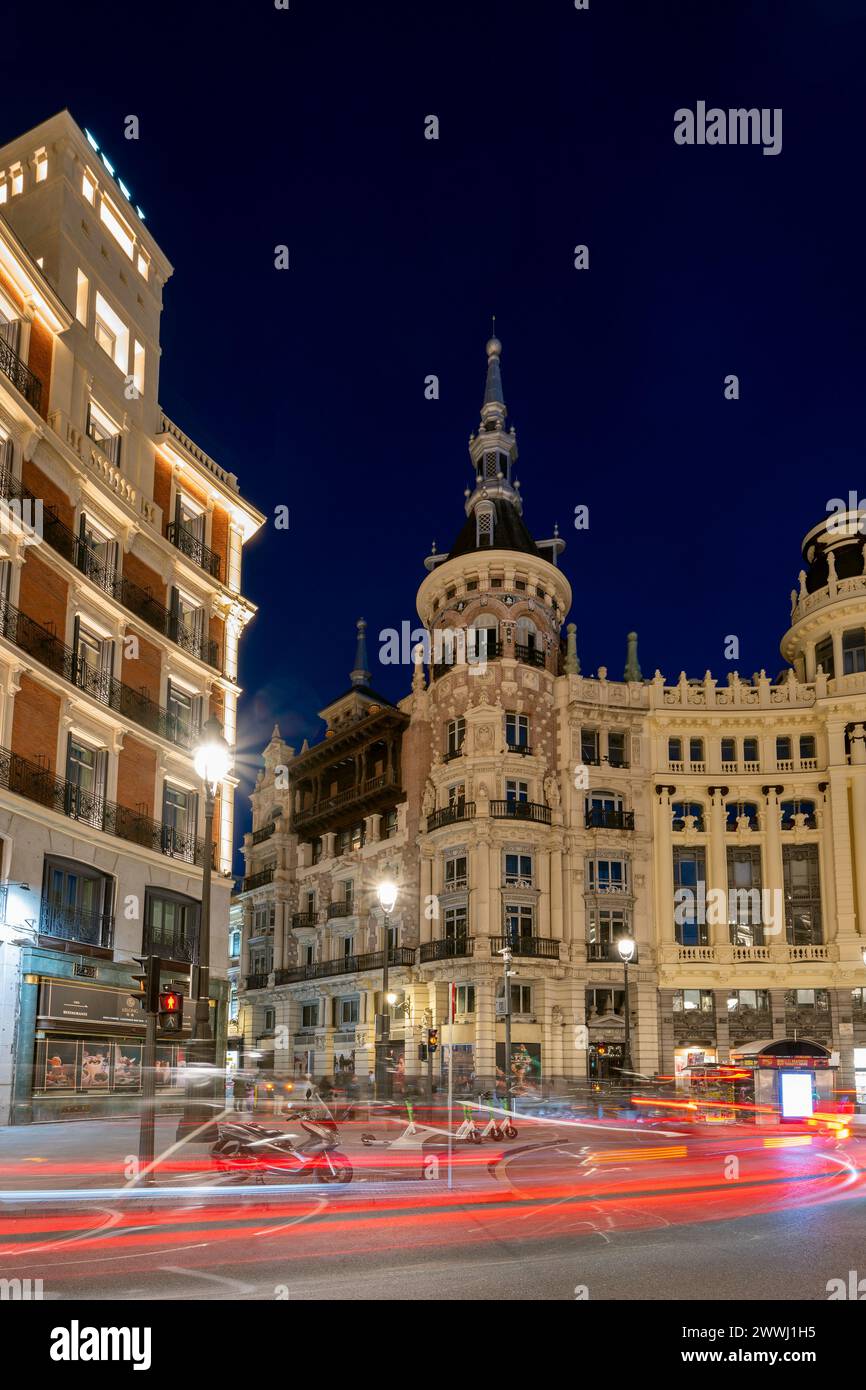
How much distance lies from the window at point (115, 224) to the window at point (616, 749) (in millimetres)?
31731

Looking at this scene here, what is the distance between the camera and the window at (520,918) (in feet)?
Result: 171

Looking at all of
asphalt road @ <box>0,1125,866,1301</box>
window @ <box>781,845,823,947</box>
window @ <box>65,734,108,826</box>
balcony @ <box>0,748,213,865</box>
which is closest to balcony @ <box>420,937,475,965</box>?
window @ <box>781,845,823,947</box>

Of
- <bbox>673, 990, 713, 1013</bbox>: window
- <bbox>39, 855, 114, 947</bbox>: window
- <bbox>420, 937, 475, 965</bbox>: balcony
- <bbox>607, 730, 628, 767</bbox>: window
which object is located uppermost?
<bbox>607, 730, 628, 767</bbox>: window

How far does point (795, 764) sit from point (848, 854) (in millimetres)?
4825

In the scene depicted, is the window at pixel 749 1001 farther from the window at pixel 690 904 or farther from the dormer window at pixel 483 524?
the dormer window at pixel 483 524

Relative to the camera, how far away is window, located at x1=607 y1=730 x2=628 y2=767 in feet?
185

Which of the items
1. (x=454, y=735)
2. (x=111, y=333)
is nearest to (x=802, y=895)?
(x=454, y=735)

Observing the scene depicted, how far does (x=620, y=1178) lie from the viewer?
59.1 feet

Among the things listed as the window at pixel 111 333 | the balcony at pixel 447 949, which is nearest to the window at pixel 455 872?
the balcony at pixel 447 949

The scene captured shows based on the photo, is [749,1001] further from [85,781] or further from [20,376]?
[20,376]

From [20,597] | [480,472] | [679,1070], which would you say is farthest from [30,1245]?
[480,472]

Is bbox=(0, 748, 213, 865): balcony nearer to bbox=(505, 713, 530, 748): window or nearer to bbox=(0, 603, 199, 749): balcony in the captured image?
bbox=(0, 603, 199, 749): balcony

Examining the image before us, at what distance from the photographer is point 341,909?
2437 inches

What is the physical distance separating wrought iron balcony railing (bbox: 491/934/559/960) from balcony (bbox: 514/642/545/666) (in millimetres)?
12694
